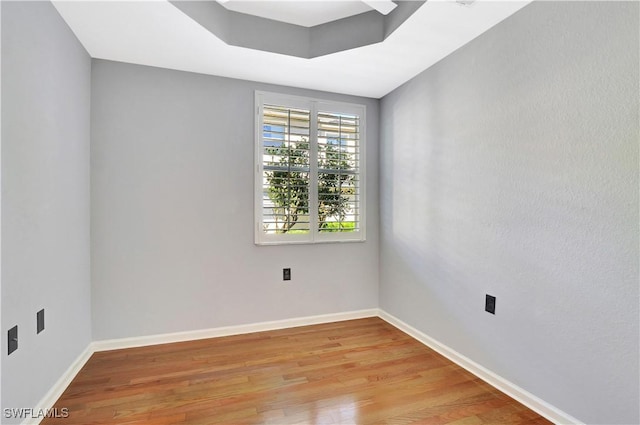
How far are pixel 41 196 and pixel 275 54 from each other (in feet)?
5.68

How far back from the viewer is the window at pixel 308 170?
286cm

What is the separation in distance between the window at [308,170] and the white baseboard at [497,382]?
1.12 metres

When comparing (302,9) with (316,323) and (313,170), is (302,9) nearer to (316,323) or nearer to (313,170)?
(313,170)

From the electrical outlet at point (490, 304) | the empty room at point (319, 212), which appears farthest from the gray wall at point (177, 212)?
the electrical outlet at point (490, 304)

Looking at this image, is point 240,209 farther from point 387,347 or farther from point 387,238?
point 387,347

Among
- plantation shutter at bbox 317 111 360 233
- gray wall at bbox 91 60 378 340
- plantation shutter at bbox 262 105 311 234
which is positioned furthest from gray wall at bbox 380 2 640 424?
gray wall at bbox 91 60 378 340

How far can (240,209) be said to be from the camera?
2777 millimetres

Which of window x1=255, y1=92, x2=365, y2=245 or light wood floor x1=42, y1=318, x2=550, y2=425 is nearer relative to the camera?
light wood floor x1=42, y1=318, x2=550, y2=425

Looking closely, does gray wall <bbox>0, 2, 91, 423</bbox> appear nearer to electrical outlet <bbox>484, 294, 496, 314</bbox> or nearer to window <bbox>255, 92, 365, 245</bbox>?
window <bbox>255, 92, 365, 245</bbox>

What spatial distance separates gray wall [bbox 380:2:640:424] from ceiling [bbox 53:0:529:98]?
204 mm

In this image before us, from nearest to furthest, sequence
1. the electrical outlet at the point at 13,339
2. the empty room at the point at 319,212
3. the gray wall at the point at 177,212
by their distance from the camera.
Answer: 1. the electrical outlet at the point at 13,339
2. the empty room at the point at 319,212
3. the gray wall at the point at 177,212

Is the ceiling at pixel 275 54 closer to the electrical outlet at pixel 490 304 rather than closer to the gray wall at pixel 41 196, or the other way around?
the gray wall at pixel 41 196

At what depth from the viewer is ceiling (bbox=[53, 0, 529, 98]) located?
182cm

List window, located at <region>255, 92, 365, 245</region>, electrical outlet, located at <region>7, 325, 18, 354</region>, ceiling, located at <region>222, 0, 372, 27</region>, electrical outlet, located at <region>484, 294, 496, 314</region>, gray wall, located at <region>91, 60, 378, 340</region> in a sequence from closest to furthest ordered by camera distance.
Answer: electrical outlet, located at <region>7, 325, 18, 354</region>, electrical outlet, located at <region>484, 294, 496, 314</region>, ceiling, located at <region>222, 0, 372, 27</region>, gray wall, located at <region>91, 60, 378, 340</region>, window, located at <region>255, 92, 365, 245</region>
